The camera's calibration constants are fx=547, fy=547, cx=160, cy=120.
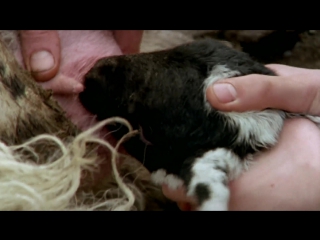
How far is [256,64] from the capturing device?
1280 millimetres

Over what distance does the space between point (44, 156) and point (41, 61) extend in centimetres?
28

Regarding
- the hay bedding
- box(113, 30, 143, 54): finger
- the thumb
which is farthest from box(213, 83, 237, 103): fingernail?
box(113, 30, 143, 54): finger

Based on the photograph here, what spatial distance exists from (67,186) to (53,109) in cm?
19

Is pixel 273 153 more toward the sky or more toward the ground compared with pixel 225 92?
more toward the ground

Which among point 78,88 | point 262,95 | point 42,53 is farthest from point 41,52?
point 262,95

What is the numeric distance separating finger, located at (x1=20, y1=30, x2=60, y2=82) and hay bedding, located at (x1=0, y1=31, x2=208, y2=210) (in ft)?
0.31

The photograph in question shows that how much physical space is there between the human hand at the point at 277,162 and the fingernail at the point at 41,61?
1.39ft

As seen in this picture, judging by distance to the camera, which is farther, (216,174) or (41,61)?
(41,61)

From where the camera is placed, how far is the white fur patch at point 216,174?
1.06 metres

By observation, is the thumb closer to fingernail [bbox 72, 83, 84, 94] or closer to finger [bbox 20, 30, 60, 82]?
fingernail [bbox 72, 83, 84, 94]

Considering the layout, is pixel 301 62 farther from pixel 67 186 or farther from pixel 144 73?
pixel 67 186

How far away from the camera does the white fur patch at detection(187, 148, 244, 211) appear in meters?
1.06

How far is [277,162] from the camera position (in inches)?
46.6

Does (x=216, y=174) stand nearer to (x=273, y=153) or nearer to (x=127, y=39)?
(x=273, y=153)
